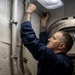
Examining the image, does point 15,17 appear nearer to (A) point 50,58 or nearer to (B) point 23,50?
(B) point 23,50

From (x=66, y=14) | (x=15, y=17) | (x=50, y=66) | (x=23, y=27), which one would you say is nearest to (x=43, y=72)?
(x=50, y=66)

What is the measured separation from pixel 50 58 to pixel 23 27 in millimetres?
308

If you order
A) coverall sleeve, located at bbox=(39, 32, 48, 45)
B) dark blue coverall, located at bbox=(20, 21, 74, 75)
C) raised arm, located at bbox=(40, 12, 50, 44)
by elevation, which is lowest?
dark blue coverall, located at bbox=(20, 21, 74, 75)

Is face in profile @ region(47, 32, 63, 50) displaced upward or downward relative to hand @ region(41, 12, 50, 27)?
downward

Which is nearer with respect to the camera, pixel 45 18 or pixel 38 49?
pixel 38 49

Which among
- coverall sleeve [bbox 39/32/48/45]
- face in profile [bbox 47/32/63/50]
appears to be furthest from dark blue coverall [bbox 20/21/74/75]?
coverall sleeve [bbox 39/32/48/45]

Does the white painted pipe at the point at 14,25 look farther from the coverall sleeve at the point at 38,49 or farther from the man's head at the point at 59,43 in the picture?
the man's head at the point at 59,43

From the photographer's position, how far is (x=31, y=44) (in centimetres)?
130

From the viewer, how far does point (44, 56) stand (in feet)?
4.24

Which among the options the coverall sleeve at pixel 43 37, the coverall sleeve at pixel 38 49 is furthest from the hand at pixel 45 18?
the coverall sleeve at pixel 38 49

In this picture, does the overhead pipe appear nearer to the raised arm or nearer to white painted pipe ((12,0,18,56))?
white painted pipe ((12,0,18,56))

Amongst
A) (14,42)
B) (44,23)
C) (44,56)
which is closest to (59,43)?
(44,56)

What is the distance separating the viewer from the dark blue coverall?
4.25 feet

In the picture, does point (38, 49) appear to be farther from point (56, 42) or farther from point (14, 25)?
point (14, 25)
